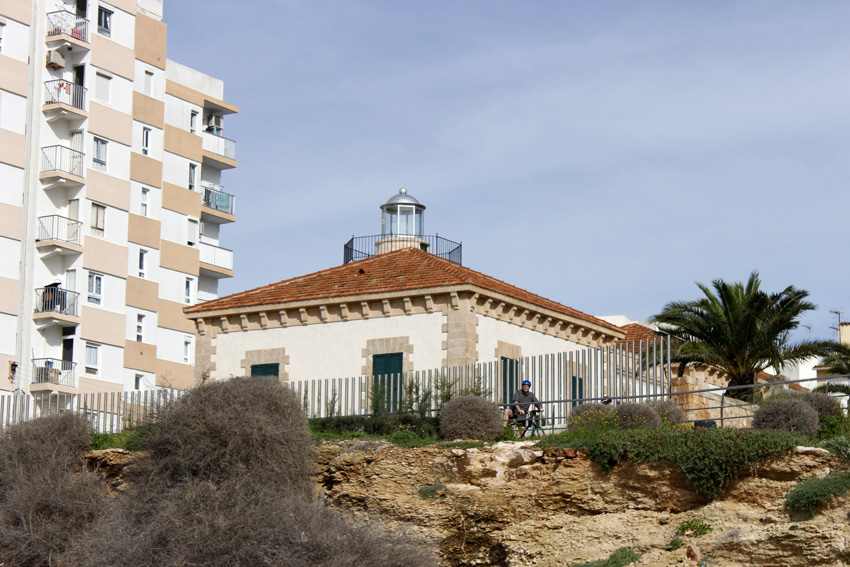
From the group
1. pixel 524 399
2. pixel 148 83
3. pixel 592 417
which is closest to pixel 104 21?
pixel 148 83

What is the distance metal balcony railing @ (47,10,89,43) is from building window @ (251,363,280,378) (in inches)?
884

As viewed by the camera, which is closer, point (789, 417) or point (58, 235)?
point (789, 417)

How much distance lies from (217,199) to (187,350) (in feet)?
26.2

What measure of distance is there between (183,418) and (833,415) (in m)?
11.8

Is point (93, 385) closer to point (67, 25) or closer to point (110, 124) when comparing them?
point (110, 124)

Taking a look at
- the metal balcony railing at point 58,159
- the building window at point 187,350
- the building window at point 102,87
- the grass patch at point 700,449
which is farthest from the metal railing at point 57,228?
the grass patch at point 700,449

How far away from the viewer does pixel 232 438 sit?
22.0 metres

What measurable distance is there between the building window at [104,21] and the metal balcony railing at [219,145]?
8346mm

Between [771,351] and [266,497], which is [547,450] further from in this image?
[771,351]

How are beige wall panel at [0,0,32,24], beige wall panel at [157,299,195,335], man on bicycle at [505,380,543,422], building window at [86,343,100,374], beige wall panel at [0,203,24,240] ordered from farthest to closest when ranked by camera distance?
beige wall panel at [157,299,195,335] < building window at [86,343,100,374] < beige wall panel at [0,0,32,24] < beige wall panel at [0,203,24,240] < man on bicycle at [505,380,543,422]

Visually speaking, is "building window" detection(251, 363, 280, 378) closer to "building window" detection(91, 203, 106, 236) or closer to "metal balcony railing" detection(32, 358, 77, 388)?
"metal balcony railing" detection(32, 358, 77, 388)

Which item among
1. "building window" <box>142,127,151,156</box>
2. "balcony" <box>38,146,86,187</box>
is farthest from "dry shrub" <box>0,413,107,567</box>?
"building window" <box>142,127,151,156</box>

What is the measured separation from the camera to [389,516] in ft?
71.5

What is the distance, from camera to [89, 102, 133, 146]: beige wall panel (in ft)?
158
